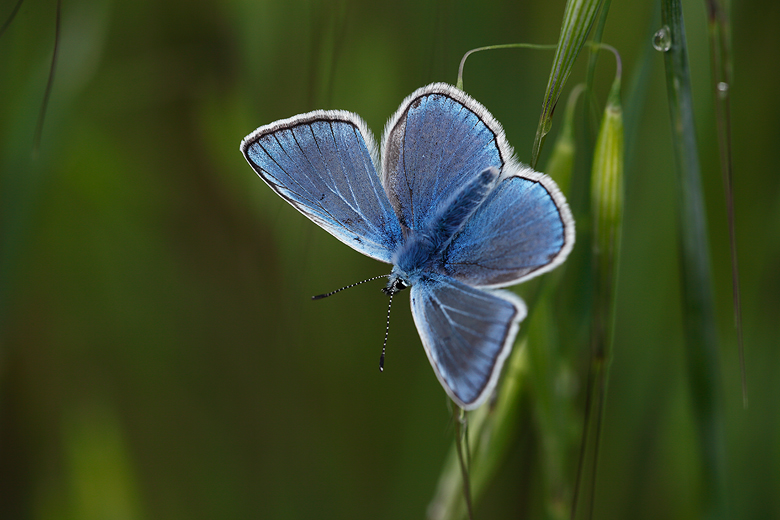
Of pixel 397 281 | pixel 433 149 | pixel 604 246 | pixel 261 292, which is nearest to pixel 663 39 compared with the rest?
pixel 604 246

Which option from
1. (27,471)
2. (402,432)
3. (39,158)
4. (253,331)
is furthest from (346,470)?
(39,158)

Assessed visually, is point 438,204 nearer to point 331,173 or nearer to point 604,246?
point 331,173

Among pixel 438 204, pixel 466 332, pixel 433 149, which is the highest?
pixel 433 149

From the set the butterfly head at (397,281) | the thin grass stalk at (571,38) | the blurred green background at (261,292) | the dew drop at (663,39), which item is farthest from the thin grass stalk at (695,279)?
the butterfly head at (397,281)

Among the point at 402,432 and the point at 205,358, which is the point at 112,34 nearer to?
the point at 205,358

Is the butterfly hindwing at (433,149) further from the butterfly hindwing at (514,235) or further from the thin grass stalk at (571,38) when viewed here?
the thin grass stalk at (571,38)
